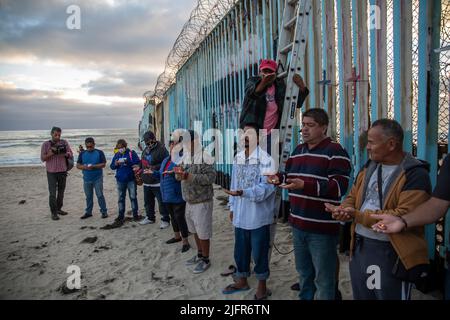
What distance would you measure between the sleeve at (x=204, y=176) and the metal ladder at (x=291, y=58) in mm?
993

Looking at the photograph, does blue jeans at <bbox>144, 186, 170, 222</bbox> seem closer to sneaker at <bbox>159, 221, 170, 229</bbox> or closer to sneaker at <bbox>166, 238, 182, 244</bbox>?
sneaker at <bbox>159, 221, 170, 229</bbox>

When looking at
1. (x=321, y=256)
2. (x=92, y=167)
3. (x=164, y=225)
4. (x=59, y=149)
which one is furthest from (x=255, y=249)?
(x=59, y=149)

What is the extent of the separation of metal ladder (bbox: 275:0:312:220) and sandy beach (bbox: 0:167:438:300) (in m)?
1.38

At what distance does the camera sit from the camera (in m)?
7.10

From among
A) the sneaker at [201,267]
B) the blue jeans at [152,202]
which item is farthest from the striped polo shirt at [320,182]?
the blue jeans at [152,202]

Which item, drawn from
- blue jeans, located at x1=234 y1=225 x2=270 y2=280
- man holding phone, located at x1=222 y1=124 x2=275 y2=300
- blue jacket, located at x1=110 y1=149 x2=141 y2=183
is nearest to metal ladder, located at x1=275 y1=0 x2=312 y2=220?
man holding phone, located at x1=222 y1=124 x2=275 y2=300

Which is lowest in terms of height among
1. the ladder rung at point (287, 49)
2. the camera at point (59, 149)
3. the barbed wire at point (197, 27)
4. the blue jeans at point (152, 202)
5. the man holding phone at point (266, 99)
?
the blue jeans at point (152, 202)

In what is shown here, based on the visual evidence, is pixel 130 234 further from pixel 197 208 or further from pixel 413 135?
pixel 413 135

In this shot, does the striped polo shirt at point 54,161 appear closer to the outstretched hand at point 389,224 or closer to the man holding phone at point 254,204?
the man holding phone at point 254,204

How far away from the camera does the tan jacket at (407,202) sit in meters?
1.90

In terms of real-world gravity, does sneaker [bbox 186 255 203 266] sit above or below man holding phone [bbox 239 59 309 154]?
below

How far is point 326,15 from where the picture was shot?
452 centimetres

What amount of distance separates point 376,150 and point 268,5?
482 centimetres
